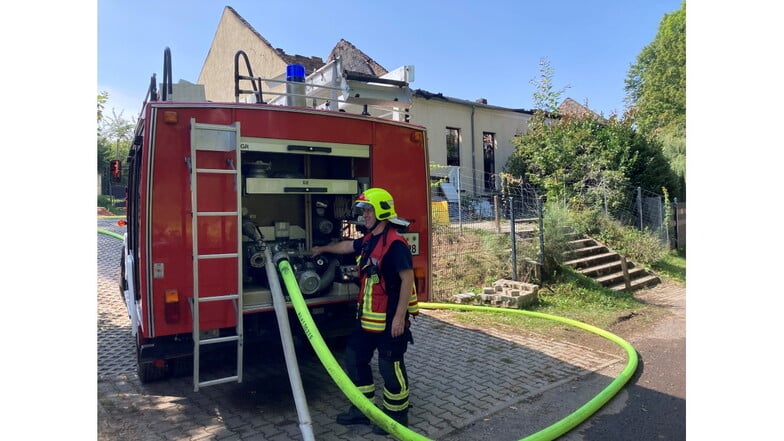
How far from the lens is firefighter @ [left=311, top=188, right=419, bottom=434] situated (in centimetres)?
377

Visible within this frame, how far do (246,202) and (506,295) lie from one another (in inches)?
192

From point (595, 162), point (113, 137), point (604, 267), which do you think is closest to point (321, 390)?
point (604, 267)

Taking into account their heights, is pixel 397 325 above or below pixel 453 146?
below

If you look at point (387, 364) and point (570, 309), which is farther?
point (570, 309)

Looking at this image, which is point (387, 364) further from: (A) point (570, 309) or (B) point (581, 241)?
(B) point (581, 241)

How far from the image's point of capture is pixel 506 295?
8.29 meters

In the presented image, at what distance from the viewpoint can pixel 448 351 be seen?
6.07 meters

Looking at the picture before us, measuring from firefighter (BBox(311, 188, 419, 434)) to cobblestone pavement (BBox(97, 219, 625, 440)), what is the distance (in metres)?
0.32

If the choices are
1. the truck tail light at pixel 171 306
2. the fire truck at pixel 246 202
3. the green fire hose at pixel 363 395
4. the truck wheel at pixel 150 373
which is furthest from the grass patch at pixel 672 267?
the truck tail light at pixel 171 306

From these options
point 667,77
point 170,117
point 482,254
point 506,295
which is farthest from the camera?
point 667,77

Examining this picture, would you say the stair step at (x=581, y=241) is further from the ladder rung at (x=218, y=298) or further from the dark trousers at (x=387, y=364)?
the ladder rung at (x=218, y=298)

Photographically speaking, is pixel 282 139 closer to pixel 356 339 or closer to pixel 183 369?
pixel 356 339

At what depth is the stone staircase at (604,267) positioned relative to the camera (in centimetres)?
1016

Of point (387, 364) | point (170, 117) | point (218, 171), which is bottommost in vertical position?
point (387, 364)
